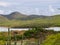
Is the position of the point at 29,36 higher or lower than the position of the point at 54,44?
lower

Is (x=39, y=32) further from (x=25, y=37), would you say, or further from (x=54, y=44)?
(x=54, y=44)

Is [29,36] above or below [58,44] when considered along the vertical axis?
below

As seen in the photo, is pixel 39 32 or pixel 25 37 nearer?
pixel 25 37

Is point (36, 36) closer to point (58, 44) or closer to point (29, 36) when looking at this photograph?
point (29, 36)

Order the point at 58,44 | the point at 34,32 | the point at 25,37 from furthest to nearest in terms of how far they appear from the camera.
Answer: the point at 34,32 → the point at 25,37 → the point at 58,44

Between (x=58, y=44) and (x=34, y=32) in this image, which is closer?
(x=58, y=44)

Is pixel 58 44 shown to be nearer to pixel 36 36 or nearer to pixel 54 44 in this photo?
pixel 54 44

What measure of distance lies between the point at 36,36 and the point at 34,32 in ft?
17.0

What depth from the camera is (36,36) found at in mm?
95062

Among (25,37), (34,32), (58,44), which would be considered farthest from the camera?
(34,32)

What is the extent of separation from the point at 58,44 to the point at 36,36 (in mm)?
43333

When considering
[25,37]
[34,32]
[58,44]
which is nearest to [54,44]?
[58,44]

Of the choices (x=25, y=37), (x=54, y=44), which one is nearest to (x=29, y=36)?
(x=25, y=37)

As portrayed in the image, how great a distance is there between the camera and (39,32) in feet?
336
